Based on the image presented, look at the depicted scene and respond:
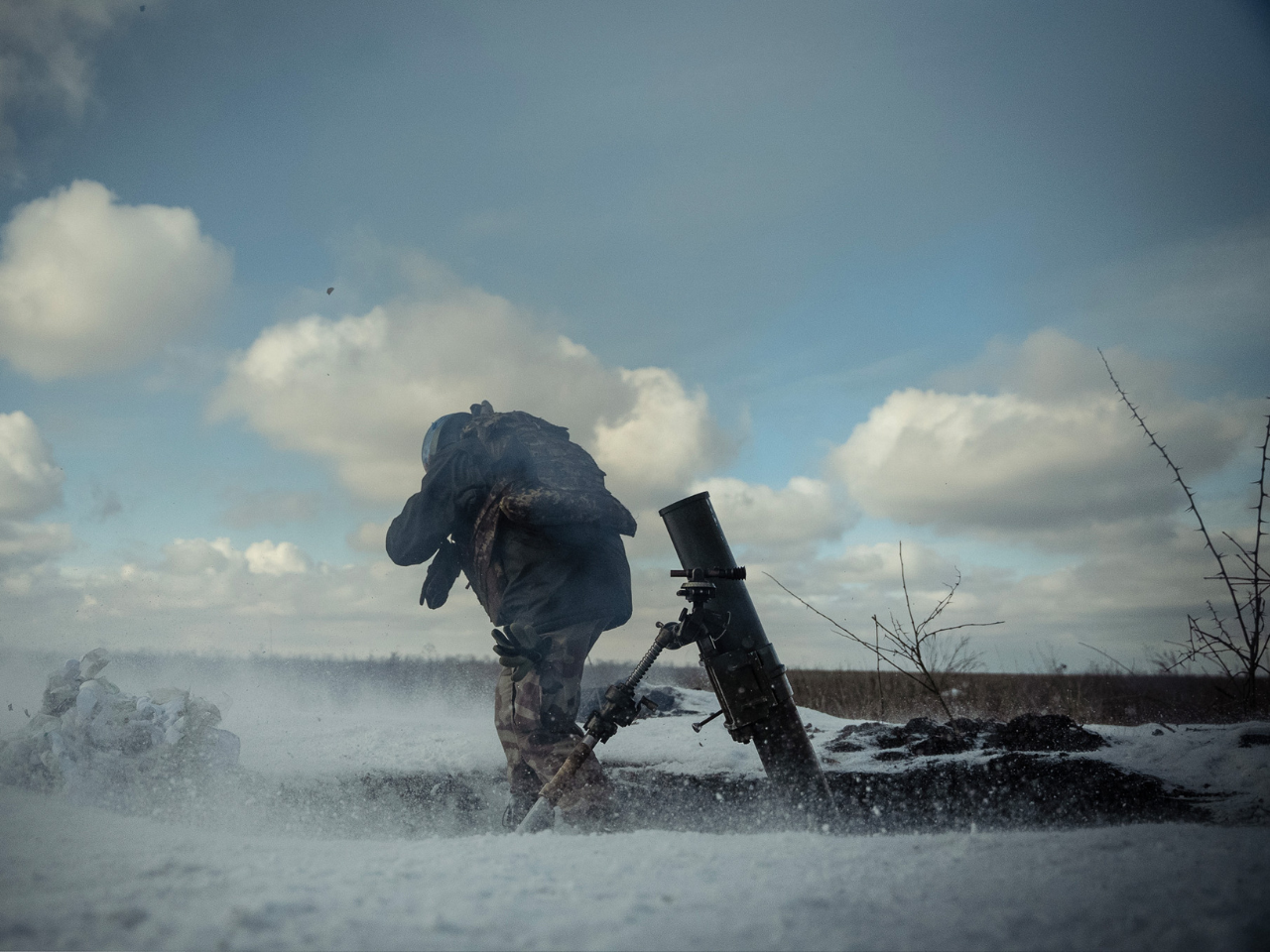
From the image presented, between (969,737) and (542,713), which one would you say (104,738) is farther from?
(969,737)

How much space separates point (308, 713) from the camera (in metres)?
6.88

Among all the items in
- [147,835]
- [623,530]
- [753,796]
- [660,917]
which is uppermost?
[623,530]

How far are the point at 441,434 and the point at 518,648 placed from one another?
1.47 m

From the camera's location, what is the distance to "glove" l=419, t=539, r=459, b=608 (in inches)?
161

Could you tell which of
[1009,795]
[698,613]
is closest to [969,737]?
[1009,795]

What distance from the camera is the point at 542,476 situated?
12.3 ft

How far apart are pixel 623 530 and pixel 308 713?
15.3ft

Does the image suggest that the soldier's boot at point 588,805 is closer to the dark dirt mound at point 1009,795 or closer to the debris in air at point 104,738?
Answer: the dark dirt mound at point 1009,795

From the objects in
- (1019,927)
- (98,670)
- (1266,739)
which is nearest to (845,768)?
(1266,739)

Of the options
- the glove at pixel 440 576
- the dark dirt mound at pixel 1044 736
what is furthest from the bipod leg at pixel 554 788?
the dark dirt mound at pixel 1044 736

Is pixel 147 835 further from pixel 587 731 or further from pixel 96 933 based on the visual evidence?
pixel 587 731

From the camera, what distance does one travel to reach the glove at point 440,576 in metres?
4.09

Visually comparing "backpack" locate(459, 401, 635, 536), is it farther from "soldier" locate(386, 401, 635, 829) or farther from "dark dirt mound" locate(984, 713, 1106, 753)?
"dark dirt mound" locate(984, 713, 1106, 753)

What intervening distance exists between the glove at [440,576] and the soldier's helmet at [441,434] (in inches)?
19.3
